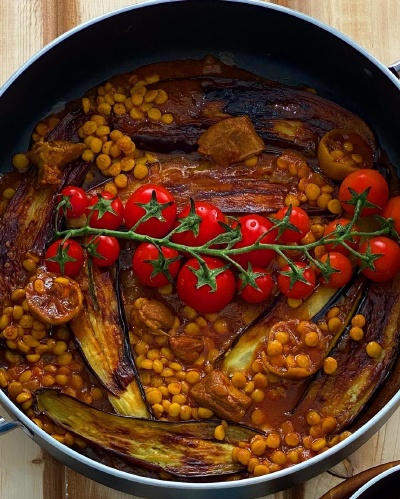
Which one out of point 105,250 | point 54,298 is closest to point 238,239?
point 105,250

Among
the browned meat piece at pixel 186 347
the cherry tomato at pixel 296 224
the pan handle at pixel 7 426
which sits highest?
the cherry tomato at pixel 296 224

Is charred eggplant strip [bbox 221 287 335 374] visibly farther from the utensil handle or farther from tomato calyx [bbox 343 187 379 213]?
the utensil handle

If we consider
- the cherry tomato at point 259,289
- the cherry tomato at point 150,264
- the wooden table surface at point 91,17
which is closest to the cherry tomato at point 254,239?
the cherry tomato at point 259,289

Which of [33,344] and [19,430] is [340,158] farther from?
[19,430]

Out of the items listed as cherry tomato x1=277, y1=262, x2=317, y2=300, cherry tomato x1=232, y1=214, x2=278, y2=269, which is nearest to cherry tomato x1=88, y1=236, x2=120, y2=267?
cherry tomato x1=232, y1=214, x2=278, y2=269

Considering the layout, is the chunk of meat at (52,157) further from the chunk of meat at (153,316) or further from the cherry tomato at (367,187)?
the cherry tomato at (367,187)

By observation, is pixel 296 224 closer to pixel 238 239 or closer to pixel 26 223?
pixel 238 239

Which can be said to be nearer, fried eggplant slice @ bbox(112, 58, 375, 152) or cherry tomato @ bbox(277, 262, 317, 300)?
cherry tomato @ bbox(277, 262, 317, 300)

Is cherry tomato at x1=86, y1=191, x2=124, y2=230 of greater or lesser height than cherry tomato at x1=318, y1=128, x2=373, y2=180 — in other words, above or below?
below
